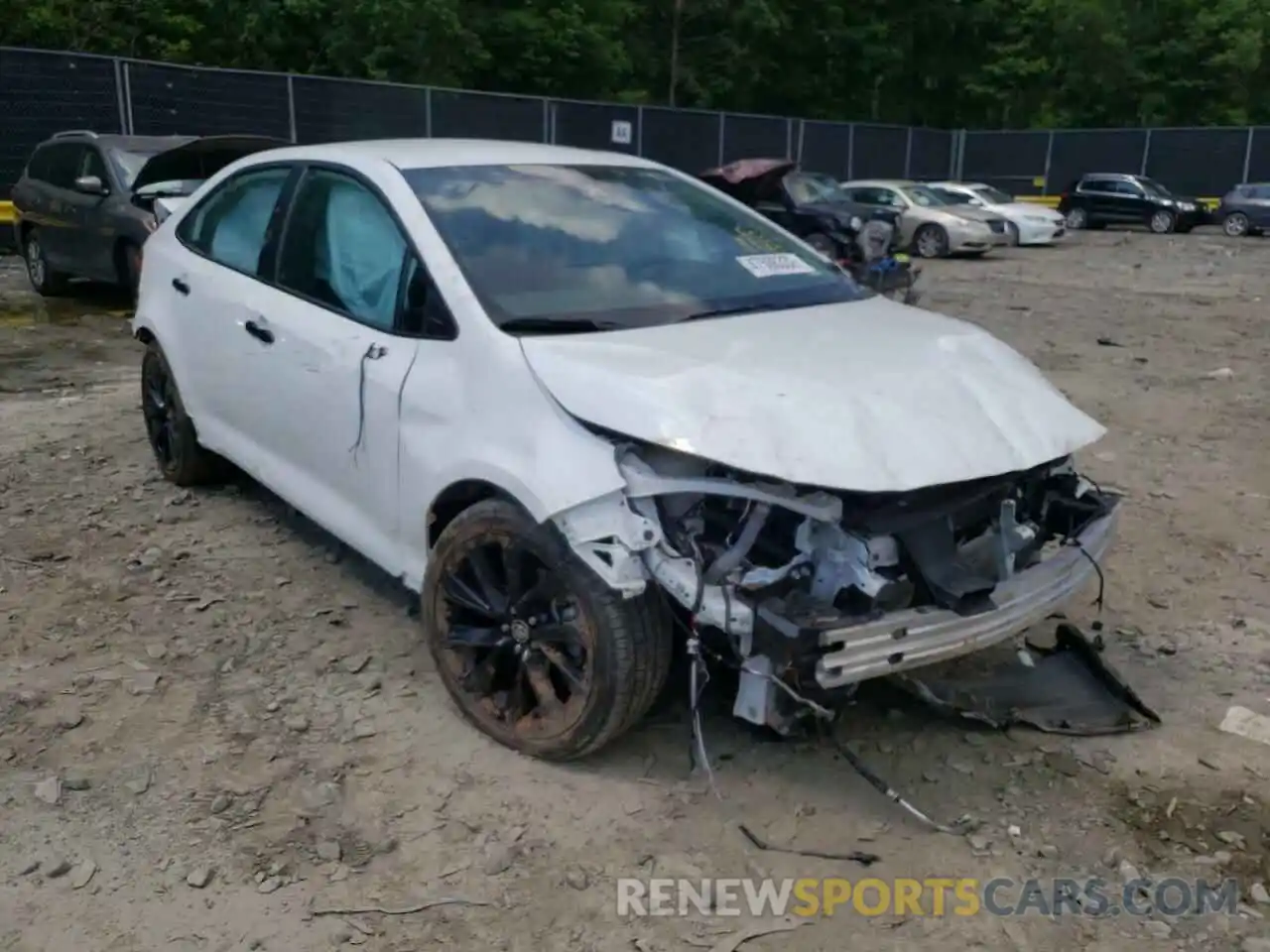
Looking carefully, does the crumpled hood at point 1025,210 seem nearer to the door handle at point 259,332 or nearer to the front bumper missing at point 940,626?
the door handle at point 259,332

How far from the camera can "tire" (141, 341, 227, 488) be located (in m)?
5.25

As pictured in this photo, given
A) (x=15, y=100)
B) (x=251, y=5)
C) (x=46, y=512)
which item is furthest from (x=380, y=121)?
(x=46, y=512)

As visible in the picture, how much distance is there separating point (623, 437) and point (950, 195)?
68.4 ft

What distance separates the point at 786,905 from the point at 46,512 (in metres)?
3.97

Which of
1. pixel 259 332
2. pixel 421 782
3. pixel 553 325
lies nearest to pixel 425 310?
pixel 553 325

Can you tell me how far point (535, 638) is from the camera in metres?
3.23

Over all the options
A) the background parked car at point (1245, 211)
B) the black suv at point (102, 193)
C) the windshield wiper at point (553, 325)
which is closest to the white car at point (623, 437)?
the windshield wiper at point (553, 325)

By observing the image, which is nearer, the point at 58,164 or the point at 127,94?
the point at 58,164

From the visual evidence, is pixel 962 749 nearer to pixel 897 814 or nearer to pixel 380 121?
pixel 897 814

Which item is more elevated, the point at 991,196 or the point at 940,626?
the point at 940,626

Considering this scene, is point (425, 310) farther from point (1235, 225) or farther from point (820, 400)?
point (1235, 225)

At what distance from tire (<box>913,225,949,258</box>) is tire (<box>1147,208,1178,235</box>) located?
8863 millimetres

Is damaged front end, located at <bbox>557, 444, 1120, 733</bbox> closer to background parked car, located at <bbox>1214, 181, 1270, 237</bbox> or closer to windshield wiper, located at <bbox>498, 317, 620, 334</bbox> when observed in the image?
windshield wiper, located at <bbox>498, 317, 620, 334</bbox>

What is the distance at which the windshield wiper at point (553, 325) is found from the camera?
11.0 ft
